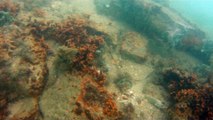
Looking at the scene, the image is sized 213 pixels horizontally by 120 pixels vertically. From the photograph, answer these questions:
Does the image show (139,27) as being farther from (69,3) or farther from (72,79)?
(72,79)

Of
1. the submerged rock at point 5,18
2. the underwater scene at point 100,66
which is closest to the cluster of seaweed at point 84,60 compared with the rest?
the underwater scene at point 100,66

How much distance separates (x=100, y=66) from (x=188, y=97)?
158 inches

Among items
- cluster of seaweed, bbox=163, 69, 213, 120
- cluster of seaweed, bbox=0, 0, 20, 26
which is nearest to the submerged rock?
cluster of seaweed, bbox=0, 0, 20, 26

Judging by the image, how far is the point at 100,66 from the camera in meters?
8.73

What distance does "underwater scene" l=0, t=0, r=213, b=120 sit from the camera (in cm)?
625

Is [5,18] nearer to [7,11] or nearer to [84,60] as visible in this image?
[7,11]

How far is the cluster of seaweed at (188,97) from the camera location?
7582 mm

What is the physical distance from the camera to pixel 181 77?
362 inches

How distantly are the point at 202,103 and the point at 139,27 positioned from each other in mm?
7334

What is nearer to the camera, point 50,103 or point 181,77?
point 50,103

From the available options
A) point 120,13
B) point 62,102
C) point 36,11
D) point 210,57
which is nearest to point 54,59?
point 62,102

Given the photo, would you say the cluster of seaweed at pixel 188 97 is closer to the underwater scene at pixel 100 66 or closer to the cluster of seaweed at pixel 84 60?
the underwater scene at pixel 100 66

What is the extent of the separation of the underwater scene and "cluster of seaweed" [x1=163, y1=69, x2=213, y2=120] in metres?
0.04

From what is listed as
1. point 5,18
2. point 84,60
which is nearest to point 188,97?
point 84,60
